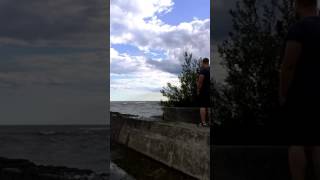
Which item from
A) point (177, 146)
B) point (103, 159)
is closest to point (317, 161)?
point (103, 159)

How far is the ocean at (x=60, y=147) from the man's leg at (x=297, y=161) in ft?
7.67

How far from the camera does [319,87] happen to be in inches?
121

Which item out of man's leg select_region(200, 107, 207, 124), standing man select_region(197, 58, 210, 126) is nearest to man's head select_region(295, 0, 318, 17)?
man's leg select_region(200, 107, 207, 124)

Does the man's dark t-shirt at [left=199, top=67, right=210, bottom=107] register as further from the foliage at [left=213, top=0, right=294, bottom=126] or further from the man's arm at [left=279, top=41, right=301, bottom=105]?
the man's arm at [left=279, top=41, right=301, bottom=105]

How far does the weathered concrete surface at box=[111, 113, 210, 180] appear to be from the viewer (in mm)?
7352

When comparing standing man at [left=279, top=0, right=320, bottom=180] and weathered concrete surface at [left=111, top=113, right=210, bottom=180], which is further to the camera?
weathered concrete surface at [left=111, top=113, right=210, bottom=180]

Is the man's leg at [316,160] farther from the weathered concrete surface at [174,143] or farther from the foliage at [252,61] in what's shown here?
the weathered concrete surface at [174,143]

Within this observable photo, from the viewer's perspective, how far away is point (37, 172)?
5.80 metres

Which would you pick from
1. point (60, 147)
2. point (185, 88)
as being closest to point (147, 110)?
point (185, 88)

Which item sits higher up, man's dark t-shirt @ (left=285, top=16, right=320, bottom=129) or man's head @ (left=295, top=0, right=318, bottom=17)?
man's head @ (left=295, top=0, right=318, bottom=17)

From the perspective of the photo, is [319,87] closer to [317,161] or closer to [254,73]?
[317,161]

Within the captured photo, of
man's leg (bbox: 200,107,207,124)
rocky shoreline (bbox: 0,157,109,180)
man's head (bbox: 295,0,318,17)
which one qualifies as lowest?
rocky shoreline (bbox: 0,157,109,180)

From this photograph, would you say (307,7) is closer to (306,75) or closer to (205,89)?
(306,75)

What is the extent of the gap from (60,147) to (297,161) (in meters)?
3.68
